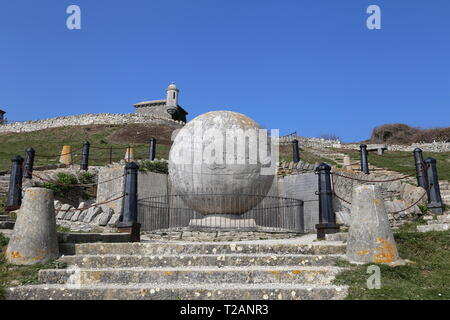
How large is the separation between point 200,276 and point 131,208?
359cm

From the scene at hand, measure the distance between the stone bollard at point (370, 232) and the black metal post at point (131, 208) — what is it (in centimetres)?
421

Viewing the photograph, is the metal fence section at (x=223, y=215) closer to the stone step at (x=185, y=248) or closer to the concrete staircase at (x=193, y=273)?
the stone step at (x=185, y=248)

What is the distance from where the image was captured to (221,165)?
35.1 ft

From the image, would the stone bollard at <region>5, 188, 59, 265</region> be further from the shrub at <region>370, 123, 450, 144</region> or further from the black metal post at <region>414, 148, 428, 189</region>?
the shrub at <region>370, 123, 450, 144</region>

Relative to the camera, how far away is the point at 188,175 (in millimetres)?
10969

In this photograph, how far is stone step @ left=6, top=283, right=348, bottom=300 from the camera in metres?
4.31

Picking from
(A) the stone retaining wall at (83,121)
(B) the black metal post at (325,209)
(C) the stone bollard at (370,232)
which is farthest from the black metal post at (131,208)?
(A) the stone retaining wall at (83,121)

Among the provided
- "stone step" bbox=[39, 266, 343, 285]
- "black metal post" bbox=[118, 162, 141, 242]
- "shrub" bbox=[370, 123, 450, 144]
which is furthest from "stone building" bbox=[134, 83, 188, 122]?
"stone step" bbox=[39, 266, 343, 285]

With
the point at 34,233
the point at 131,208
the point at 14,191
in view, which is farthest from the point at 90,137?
the point at 34,233

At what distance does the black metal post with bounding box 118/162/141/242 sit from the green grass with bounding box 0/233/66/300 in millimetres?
2309

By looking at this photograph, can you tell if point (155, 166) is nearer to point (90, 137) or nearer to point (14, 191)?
point (14, 191)

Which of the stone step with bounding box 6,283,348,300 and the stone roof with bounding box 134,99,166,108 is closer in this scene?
the stone step with bounding box 6,283,348,300

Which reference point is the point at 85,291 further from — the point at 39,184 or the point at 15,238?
the point at 39,184
